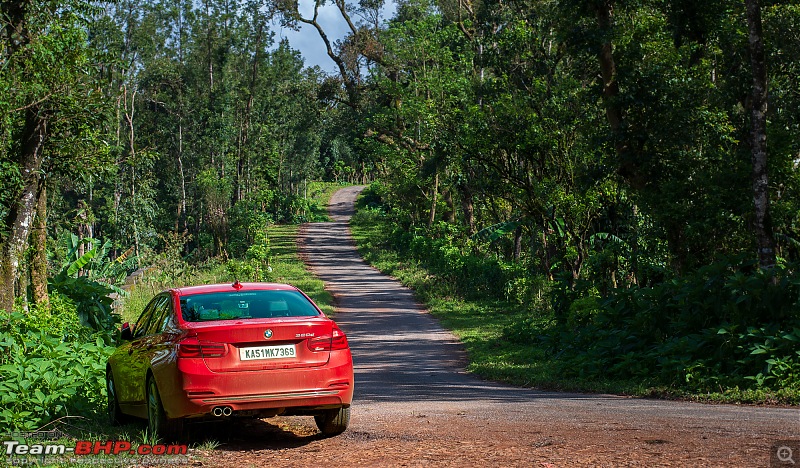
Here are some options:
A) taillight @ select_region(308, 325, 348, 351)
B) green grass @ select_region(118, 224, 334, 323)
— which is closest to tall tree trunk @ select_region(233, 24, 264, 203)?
green grass @ select_region(118, 224, 334, 323)

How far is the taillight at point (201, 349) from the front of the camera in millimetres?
7453

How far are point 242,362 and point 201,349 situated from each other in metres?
0.36

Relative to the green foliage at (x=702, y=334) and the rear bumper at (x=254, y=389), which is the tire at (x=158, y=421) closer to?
the rear bumper at (x=254, y=389)

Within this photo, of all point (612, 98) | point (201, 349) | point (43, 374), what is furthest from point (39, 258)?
point (612, 98)

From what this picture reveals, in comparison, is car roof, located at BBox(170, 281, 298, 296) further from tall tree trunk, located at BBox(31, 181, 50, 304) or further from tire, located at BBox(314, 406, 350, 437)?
tall tree trunk, located at BBox(31, 181, 50, 304)

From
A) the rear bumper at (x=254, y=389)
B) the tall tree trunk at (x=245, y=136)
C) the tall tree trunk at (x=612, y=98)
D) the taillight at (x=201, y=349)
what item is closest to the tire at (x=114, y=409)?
the rear bumper at (x=254, y=389)

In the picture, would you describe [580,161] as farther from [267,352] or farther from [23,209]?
[267,352]

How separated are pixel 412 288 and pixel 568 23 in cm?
1793

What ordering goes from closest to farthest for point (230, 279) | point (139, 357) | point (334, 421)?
1. point (334, 421)
2. point (139, 357)
3. point (230, 279)

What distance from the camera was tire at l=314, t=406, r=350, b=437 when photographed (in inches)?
324

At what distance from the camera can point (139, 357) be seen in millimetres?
8609

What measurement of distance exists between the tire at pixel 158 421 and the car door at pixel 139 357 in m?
0.21

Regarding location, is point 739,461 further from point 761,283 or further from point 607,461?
point 761,283

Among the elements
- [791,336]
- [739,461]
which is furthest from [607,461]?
[791,336]
